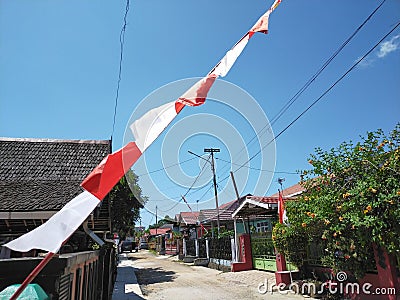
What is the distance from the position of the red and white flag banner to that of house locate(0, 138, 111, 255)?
278 centimetres

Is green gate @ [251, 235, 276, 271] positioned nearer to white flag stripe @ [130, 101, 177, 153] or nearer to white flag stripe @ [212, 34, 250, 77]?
white flag stripe @ [212, 34, 250, 77]

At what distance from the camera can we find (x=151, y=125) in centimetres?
196

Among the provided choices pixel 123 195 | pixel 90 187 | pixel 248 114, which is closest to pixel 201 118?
pixel 248 114

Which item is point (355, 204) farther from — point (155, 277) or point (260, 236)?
point (155, 277)

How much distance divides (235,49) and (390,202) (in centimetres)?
360

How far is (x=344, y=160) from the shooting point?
19.0ft

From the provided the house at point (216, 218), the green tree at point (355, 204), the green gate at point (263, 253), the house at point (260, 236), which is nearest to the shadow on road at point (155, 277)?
the house at point (260, 236)

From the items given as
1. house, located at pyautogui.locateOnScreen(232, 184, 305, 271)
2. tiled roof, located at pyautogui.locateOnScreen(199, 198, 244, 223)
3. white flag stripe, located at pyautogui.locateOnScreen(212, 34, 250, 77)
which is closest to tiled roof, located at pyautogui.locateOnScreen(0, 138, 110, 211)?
white flag stripe, located at pyautogui.locateOnScreen(212, 34, 250, 77)

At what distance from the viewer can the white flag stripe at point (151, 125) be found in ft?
6.18

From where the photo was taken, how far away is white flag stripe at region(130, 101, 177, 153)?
1.88 meters

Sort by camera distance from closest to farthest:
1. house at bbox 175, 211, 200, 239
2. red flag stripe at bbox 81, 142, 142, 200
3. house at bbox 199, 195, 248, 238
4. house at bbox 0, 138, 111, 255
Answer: red flag stripe at bbox 81, 142, 142, 200 → house at bbox 0, 138, 111, 255 → house at bbox 199, 195, 248, 238 → house at bbox 175, 211, 200, 239

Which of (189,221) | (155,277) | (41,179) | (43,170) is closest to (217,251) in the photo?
(155,277)

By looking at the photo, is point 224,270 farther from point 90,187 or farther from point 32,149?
point 90,187

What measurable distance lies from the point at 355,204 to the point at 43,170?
6.11 meters
